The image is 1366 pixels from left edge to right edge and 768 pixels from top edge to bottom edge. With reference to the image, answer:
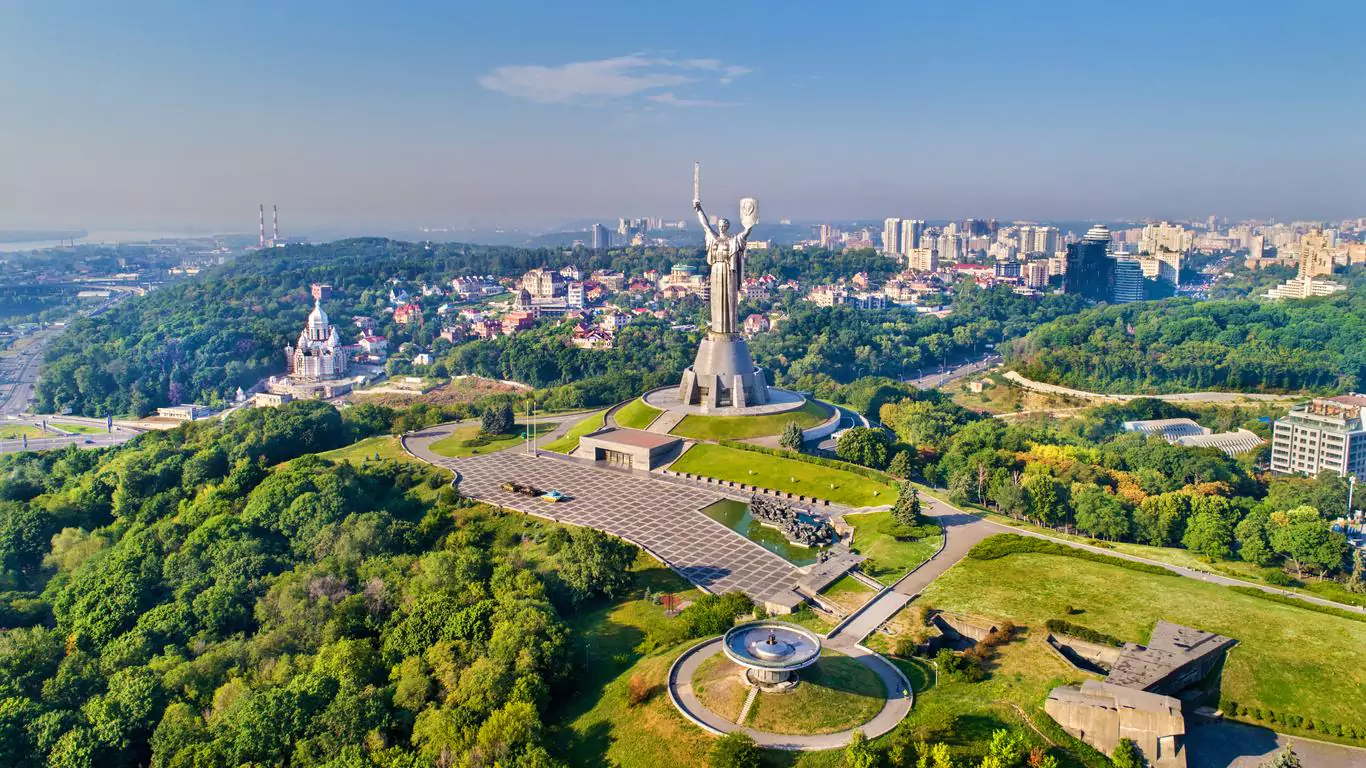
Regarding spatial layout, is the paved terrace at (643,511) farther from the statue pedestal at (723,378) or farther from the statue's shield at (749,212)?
the statue's shield at (749,212)

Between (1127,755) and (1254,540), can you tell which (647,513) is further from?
(1254,540)

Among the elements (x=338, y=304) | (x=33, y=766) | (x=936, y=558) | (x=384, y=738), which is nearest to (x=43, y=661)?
(x=33, y=766)

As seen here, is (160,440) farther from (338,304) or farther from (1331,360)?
(1331,360)

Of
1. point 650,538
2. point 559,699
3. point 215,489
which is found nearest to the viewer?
point 559,699

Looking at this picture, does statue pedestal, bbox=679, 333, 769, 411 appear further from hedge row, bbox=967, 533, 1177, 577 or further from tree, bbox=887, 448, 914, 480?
hedge row, bbox=967, 533, 1177, 577

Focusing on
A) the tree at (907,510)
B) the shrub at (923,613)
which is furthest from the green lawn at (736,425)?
the shrub at (923,613)

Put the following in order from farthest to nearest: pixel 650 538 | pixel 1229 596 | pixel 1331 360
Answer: pixel 1331 360 → pixel 650 538 → pixel 1229 596

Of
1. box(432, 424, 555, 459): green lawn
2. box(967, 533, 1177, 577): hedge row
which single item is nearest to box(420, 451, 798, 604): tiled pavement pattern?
box(432, 424, 555, 459): green lawn

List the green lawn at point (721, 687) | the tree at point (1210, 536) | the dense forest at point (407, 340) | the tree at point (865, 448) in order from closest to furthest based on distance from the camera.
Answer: the green lawn at point (721, 687) < the tree at point (1210, 536) < the tree at point (865, 448) < the dense forest at point (407, 340)
